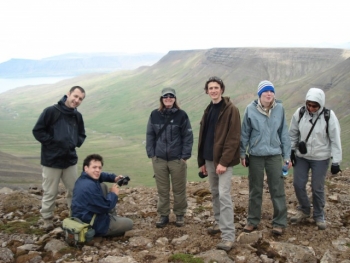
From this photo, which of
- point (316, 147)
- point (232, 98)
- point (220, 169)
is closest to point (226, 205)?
point (220, 169)

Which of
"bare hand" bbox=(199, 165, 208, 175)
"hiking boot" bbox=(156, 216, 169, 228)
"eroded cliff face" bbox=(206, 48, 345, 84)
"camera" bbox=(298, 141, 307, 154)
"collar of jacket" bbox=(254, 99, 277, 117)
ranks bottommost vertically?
"hiking boot" bbox=(156, 216, 169, 228)

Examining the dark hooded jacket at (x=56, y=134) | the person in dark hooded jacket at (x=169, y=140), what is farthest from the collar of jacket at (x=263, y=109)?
the dark hooded jacket at (x=56, y=134)

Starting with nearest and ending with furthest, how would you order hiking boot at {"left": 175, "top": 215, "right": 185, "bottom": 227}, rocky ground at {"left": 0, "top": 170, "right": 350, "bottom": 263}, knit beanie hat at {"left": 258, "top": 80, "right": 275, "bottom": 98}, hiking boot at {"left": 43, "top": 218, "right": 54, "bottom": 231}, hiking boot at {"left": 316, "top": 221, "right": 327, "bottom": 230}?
1. rocky ground at {"left": 0, "top": 170, "right": 350, "bottom": 263}
2. knit beanie hat at {"left": 258, "top": 80, "right": 275, "bottom": 98}
3. hiking boot at {"left": 316, "top": 221, "right": 327, "bottom": 230}
4. hiking boot at {"left": 43, "top": 218, "right": 54, "bottom": 231}
5. hiking boot at {"left": 175, "top": 215, "right": 185, "bottom": 227}

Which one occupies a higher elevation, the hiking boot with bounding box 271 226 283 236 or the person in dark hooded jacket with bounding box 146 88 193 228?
the person in dark hooded jacket with bounding box 146 88 193 228

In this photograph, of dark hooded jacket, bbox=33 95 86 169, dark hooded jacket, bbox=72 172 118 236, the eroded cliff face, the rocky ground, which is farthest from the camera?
the eroded cliff face

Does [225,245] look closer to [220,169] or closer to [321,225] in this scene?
[220,169]

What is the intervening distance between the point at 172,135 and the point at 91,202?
7.68 ft

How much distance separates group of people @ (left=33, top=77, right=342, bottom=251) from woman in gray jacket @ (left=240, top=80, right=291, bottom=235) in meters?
0.02

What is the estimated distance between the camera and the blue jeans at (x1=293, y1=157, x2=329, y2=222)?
27.2ft

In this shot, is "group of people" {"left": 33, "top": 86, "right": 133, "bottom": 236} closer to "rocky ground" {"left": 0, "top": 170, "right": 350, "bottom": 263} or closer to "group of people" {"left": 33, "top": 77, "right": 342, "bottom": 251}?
"group of people" {"left": 33, "top": 77, "right": 342, "bottom": 251}

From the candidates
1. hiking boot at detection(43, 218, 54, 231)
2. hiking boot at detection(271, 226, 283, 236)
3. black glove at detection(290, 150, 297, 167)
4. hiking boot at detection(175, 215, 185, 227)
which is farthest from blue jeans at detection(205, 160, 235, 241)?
hiking boot at detection(43, 218, 54, 231)

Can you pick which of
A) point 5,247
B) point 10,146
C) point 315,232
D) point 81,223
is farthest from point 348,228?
point 10,146

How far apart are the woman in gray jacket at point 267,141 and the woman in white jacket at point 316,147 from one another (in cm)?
60

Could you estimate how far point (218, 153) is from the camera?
298 inches
